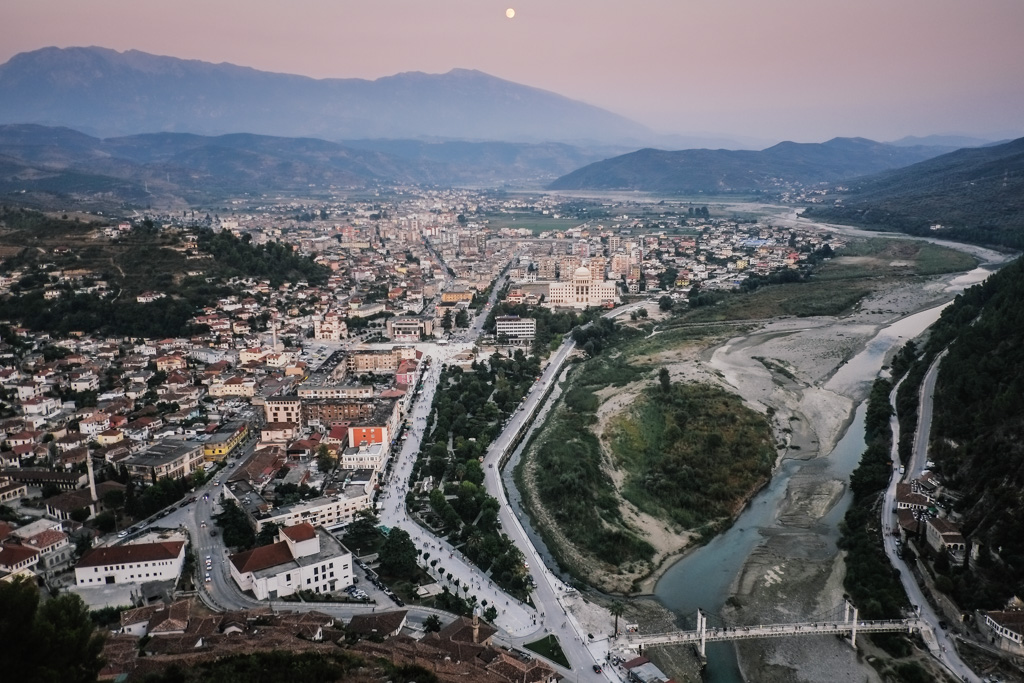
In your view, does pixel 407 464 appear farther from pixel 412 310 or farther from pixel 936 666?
pixel 412 310

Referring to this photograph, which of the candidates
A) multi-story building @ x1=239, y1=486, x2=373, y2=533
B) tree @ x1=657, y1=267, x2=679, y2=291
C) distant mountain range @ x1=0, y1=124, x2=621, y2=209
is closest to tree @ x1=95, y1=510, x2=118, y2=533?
multi-story building @ x1=239, y1=486, x2=373, y2=533

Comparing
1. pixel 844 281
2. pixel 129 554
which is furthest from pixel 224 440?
pixel 844 281

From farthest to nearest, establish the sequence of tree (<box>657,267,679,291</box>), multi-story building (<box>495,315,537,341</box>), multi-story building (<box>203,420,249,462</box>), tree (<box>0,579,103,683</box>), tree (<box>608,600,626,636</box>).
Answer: tree (<box>657,267,679,291</box>), multi-story building (<box>495,315,537,341</box>), multi-story building (<box>203,420,249,462</box>), tree (<box>608,600,626,636</box>), tree (<box>0,579,103,683</box>)

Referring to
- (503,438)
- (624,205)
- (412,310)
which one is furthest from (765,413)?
(624,205)

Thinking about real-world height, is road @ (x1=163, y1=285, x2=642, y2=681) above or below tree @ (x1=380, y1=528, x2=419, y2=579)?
below

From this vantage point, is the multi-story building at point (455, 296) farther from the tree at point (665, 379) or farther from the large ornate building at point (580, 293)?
the tree at point (665, 379)

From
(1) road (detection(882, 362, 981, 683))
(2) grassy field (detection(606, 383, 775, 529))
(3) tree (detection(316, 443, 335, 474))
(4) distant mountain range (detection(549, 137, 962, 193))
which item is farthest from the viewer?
(4) distant mountain range (detection(549, 137, 962, 193))

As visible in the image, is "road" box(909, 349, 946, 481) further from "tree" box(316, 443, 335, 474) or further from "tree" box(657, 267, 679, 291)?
"tree" box(657, 267, 679, 291)

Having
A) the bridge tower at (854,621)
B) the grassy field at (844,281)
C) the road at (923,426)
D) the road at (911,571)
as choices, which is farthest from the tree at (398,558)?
the grassy field at (844,281)

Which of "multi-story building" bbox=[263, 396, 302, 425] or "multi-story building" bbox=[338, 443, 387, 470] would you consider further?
"multi-story building" bbox=[263, 396, 302, 425]
